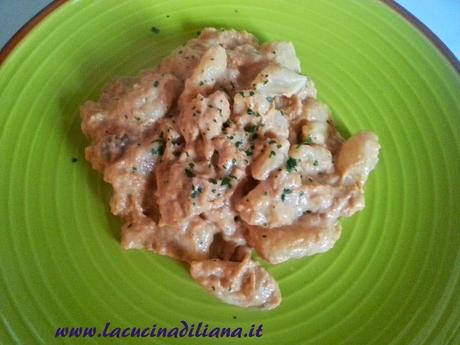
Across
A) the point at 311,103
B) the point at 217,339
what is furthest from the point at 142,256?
the point at 311,103

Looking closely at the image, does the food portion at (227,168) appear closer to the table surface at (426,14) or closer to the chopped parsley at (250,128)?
the chopped parsley at (250,128)

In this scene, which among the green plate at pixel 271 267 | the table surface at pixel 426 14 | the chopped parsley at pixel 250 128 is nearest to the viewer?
the green plate at pixel 271 267

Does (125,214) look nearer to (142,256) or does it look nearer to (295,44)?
(142,256)

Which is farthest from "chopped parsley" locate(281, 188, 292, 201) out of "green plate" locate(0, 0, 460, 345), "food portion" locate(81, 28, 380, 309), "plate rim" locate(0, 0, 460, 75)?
"plate rim" locate(0, 0, 460, 75)

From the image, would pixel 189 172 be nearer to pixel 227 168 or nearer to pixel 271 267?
pixel 227 168

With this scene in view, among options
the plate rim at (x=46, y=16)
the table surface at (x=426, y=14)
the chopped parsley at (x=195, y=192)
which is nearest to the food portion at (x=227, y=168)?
the chopped parsley at (x=195, y=192)

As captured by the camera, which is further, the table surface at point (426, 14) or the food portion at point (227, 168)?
the table surface at point (426, 14)

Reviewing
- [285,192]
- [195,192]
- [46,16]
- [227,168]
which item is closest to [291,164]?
[285,192]
